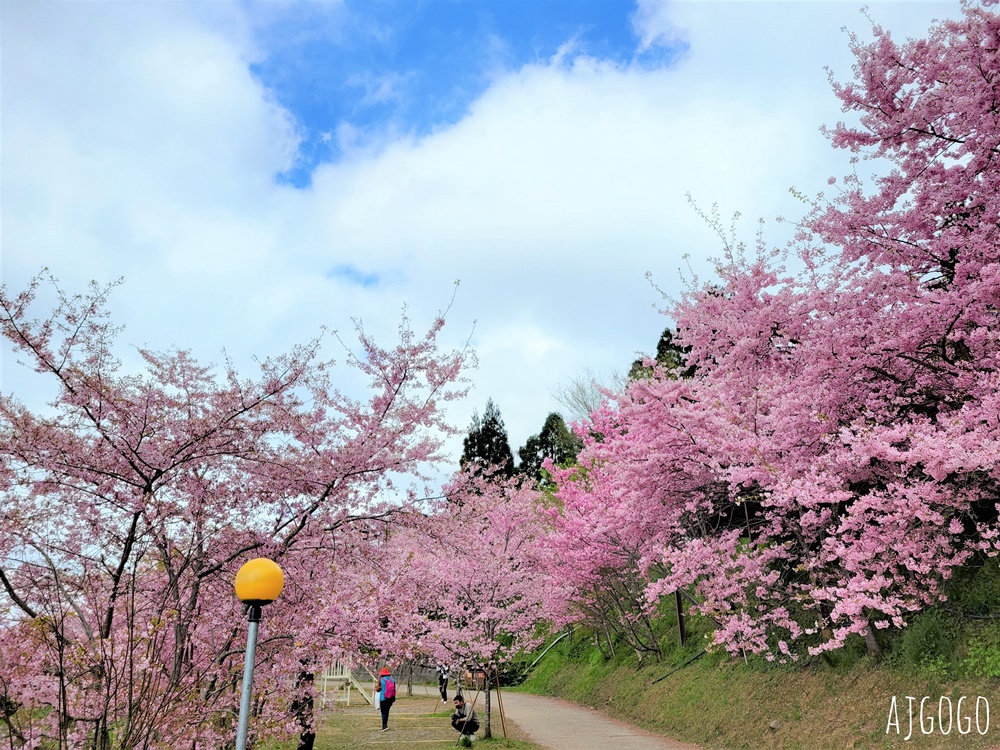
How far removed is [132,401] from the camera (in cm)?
577

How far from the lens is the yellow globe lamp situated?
14.6 ft

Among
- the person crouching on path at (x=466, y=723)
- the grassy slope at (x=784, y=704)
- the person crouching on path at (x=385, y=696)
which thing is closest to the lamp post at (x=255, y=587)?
the grassy slope at (x=784, y=704)

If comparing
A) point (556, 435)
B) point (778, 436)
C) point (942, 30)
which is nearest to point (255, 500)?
point (778, 436)

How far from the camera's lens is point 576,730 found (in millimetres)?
13570

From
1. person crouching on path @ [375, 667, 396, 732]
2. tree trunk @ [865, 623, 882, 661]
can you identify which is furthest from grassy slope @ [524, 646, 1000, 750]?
person crouching on path @ [375, 667, 396, 732]

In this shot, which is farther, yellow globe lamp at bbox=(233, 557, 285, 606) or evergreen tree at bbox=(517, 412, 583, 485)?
evergreen tree at bbox=(517, 412, 583, 485)

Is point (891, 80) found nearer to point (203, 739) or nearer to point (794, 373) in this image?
point (794, 373)

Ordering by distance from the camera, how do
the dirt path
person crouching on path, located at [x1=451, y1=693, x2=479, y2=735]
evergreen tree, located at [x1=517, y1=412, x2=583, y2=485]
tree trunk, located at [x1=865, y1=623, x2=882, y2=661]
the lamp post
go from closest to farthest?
the lamp post → tree trunk, located at [x1=865, y1=623, x2=882, y2=661] → the dirt path → person crouching on path, located at [x1=451, y1=693, x2=479, y2=735] → evergreen tree, located at [x1=517, y1=412, x2=583, y2=485]

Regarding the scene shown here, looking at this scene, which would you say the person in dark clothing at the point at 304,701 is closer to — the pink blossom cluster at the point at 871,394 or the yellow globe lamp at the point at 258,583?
the yellow globe lamp at the point at 258,583

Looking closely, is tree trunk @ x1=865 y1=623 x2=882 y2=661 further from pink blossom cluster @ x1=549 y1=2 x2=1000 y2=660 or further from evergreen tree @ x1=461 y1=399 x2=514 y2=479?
evergreen tree @ x1=461 y1=399 x2=514 y2=479

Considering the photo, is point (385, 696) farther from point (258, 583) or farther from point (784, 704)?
point (258, 583)

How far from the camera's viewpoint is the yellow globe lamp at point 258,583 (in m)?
4.45

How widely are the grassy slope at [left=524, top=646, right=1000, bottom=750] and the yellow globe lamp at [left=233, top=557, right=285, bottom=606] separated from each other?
7.18 meters

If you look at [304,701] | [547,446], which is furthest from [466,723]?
[547,446]
